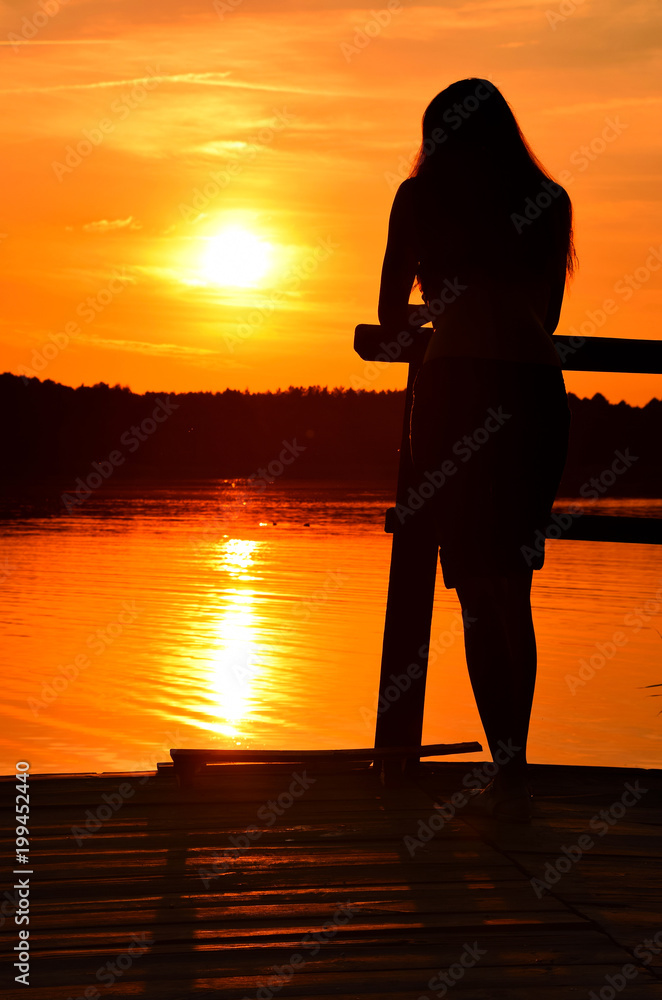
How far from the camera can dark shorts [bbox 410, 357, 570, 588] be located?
2736mm

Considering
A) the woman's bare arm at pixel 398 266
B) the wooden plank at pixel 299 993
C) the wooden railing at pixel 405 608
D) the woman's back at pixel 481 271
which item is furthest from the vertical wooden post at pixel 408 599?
the wooden plank at pixel 299 993

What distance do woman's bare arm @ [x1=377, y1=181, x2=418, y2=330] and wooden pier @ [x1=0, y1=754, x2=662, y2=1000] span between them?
1.30 metres

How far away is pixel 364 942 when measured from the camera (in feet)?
6.69

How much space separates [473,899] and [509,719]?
606mm

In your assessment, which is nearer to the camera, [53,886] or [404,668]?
[53,886]

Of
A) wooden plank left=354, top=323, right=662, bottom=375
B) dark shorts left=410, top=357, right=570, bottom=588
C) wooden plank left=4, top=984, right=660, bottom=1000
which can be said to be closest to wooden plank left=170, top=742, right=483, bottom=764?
dark shorts left=410, top=357, right=570, bottom=588

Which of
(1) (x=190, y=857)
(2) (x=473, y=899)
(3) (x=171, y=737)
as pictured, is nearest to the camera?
(2) (x=473, y=899)

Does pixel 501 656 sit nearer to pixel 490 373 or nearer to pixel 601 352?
pixel 490 373

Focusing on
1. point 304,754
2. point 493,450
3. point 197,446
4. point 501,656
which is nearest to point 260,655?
point 304,754

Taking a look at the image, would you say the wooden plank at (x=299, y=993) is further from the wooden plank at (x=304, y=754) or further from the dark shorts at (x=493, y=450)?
the wooden plank at (x=304, y=754)


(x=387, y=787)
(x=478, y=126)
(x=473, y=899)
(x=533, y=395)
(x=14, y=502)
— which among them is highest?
(x=14, y=502)

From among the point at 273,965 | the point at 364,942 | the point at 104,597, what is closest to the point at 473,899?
the point at 364,942

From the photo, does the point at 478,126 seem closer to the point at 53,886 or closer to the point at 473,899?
the point at 473,899

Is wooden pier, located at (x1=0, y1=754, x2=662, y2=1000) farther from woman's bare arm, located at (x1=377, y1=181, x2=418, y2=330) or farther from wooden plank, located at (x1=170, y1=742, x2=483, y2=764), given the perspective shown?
woman's bare arm, located at (x1=377, y1=181, x2=418, y2=330)
